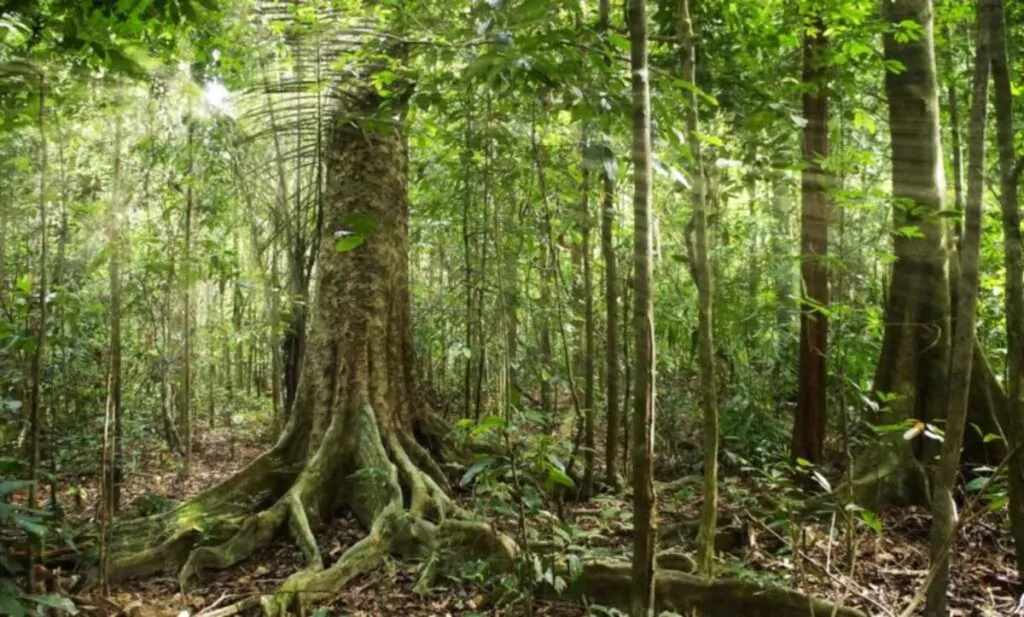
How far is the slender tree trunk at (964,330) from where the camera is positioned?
2.55 meters

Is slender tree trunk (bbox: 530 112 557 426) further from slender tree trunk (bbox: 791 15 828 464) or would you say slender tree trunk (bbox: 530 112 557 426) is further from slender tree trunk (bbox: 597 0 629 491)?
slender tree trunk (bbox: 791 15 828 464)

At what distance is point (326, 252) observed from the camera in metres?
5.73

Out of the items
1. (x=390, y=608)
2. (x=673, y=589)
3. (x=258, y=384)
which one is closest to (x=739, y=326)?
(x=673, y=589)

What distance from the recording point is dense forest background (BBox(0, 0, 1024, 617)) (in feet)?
8.98

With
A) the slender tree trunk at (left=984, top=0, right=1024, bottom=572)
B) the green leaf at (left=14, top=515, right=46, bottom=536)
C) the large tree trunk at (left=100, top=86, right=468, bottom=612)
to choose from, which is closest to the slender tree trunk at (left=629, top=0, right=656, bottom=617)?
the slender tree trunk at (left=984, top=0, right=1024, bottom=572)

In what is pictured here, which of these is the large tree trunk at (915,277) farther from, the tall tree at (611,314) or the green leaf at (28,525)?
the green leaf at (28,525)

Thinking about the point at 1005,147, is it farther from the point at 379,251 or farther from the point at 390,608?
the point at 379,251

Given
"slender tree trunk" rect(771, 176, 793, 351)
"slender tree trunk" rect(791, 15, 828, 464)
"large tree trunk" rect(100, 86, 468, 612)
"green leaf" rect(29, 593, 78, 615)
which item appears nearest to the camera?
"green leaf" rect(29, 593, 78, 615)

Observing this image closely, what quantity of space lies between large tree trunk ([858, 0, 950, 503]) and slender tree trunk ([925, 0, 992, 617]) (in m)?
2.59

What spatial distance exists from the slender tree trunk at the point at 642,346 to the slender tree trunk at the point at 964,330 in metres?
1.06

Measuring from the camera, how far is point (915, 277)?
5285 mm

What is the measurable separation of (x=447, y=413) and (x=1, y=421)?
12.9 ft

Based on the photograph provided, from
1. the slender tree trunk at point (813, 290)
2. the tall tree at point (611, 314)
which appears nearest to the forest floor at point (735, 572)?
the slender tree trunk at point (813, 290)

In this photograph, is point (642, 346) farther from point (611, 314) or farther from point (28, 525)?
point (611, 314)
